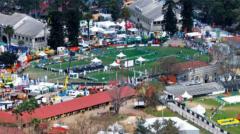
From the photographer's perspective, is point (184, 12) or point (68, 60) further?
point (184, 12)

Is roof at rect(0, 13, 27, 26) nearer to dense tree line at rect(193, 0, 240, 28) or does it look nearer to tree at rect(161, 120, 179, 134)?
dense tree line at rect(193, 0, 240, 28)

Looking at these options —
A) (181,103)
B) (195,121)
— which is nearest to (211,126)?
(195,121)

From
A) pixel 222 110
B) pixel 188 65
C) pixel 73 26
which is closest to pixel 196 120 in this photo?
pixel 222 110

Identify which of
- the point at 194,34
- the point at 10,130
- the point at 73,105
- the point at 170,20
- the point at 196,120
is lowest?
the point at 196,120

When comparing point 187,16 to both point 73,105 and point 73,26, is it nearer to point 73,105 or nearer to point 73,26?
point 73,26

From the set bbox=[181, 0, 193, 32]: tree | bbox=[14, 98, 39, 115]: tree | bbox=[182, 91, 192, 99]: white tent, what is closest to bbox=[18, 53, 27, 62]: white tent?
bbox=[181, 0, 193, 32]: tree

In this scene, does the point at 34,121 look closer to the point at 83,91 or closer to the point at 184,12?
the point at 83,91

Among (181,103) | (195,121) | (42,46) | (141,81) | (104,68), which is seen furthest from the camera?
(42,46)
